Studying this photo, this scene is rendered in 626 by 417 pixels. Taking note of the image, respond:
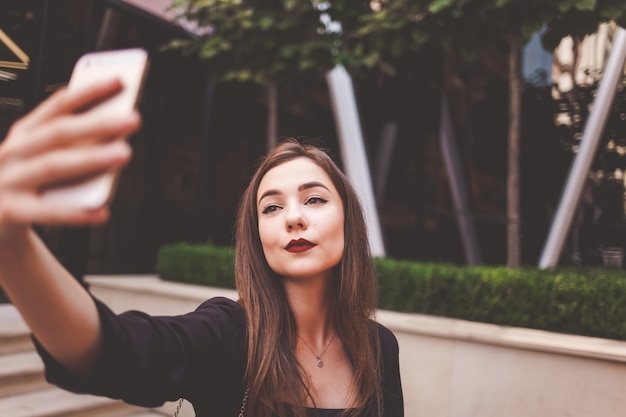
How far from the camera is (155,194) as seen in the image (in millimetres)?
9312

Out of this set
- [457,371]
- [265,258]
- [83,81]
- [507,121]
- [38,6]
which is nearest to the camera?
[83,81]

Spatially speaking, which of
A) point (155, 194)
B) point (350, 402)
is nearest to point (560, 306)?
point (350, 402)

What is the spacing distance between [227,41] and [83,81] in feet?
18.2

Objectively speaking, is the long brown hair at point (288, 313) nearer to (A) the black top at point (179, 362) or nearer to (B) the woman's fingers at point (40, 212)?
(A) the black top at point (179, 362)

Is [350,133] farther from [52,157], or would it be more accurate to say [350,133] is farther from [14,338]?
[52,157]

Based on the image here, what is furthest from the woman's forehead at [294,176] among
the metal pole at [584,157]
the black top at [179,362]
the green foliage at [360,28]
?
the metal pole at [584,157]

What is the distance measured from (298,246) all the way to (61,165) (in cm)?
94

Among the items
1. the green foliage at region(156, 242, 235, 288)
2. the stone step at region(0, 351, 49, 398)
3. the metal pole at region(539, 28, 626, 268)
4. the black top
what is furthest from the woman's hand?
the metal pole at region(539, 28, 626, 268)

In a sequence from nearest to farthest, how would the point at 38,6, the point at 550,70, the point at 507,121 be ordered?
the point at 38,6
the point at 550,70
the point at 507,121

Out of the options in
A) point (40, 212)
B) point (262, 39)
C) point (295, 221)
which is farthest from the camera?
point (262, 39)

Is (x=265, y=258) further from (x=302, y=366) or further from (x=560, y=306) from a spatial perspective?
(x=560, y=306)

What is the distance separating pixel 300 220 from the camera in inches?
62.2

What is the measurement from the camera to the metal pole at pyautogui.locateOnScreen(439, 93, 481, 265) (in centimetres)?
870

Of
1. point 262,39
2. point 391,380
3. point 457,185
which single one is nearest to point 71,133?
point 391,380
